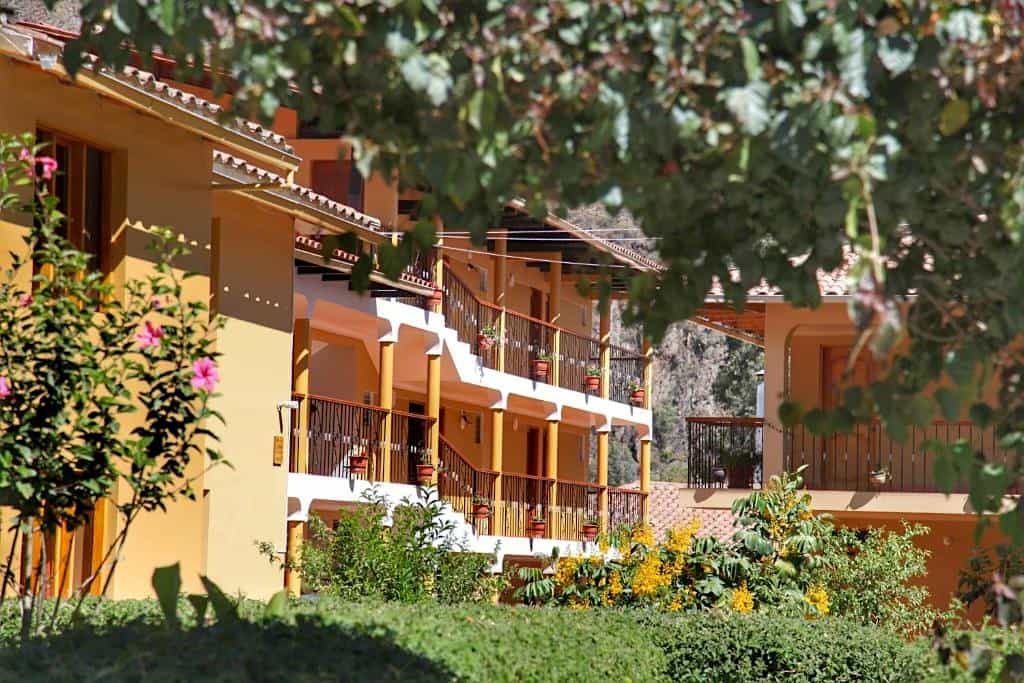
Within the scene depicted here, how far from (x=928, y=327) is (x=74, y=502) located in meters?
5.26

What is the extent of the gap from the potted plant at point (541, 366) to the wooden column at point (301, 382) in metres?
8.00

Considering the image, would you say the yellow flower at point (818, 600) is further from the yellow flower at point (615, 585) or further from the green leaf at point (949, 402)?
the green leaf at point (949, 402)

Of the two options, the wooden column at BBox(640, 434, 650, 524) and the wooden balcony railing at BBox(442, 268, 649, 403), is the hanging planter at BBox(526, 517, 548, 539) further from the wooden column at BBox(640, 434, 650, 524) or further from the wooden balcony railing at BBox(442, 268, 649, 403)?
the wooden column at BBox(640, 434, 650, 524)

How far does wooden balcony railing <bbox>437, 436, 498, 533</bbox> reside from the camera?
27.2 metres

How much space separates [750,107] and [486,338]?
965 inches

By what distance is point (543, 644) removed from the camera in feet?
41.0

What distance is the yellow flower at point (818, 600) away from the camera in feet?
56.5

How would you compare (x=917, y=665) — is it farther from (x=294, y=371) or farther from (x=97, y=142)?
(x=294, y=371)

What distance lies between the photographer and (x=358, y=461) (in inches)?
944

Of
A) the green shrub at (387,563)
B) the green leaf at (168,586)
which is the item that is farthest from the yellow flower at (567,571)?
the green leaf at (168,586)

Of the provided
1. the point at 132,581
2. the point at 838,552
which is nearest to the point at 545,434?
the point at 838,552

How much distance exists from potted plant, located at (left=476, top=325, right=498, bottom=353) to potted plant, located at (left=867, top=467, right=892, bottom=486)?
7.67 meters

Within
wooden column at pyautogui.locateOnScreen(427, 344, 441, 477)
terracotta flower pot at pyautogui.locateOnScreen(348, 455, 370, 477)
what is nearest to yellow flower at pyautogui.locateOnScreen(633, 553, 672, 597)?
terracotta flower pot at pyautogui.locateOnScreen(348, 455, 370, 477)

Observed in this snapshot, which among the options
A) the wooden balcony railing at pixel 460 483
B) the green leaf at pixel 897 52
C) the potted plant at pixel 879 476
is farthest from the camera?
the wooden balcony railing at pixel 460 483
